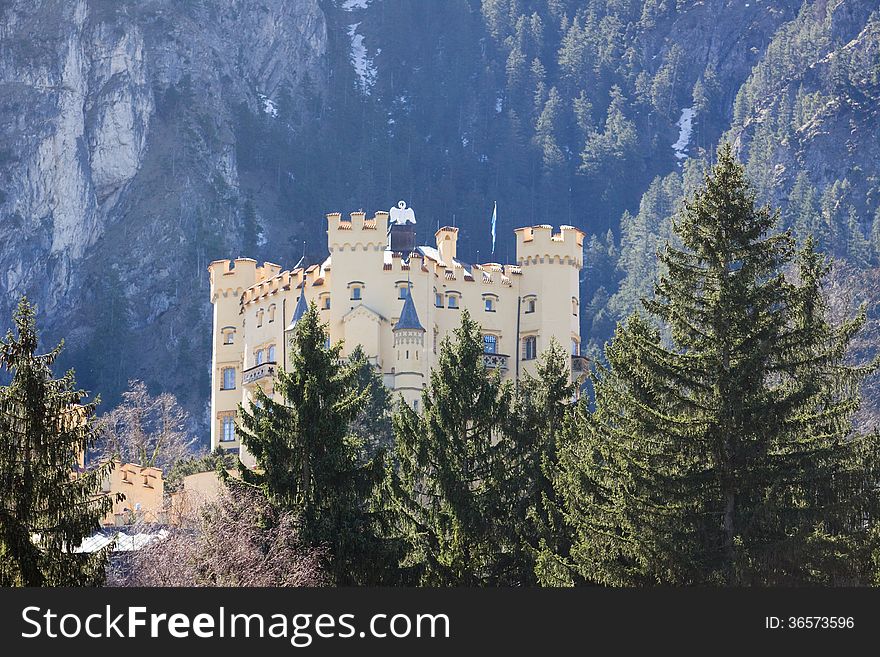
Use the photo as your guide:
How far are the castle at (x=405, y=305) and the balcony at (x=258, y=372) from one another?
75 millimetres

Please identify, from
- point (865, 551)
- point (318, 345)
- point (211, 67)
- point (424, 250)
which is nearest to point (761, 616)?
point (865, 551)

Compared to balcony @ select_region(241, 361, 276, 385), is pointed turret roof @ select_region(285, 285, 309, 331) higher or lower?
higher

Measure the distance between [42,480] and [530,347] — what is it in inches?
1985

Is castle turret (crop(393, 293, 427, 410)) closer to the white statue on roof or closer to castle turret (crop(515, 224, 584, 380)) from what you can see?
castle turret (crop(515, 224, 584, 380))

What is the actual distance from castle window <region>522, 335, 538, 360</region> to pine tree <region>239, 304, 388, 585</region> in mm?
38597

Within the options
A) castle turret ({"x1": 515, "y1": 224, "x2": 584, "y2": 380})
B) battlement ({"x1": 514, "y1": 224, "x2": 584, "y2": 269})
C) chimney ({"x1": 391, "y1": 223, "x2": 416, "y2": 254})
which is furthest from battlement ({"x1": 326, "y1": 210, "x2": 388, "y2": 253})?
battlement ({"x1": 514, "y1": 224, "x2": 584, "y2": 269})

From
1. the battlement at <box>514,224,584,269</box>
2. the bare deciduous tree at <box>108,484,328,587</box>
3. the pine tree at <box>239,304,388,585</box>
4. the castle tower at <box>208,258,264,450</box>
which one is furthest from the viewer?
the castle tower at <box>208,258,264,450</box>

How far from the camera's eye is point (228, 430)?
287 ft

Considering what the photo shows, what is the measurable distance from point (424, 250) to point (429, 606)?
64600 millimetres

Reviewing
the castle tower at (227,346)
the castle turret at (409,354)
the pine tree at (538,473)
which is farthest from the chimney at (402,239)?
the pine tree at (538,473)

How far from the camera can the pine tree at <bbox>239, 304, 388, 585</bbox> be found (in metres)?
41.7

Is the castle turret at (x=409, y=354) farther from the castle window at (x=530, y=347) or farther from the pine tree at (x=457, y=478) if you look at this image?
the pine tree at (x=457, y=478)

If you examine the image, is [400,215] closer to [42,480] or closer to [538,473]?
[538,473]

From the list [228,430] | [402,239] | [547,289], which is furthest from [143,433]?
[547,289]
